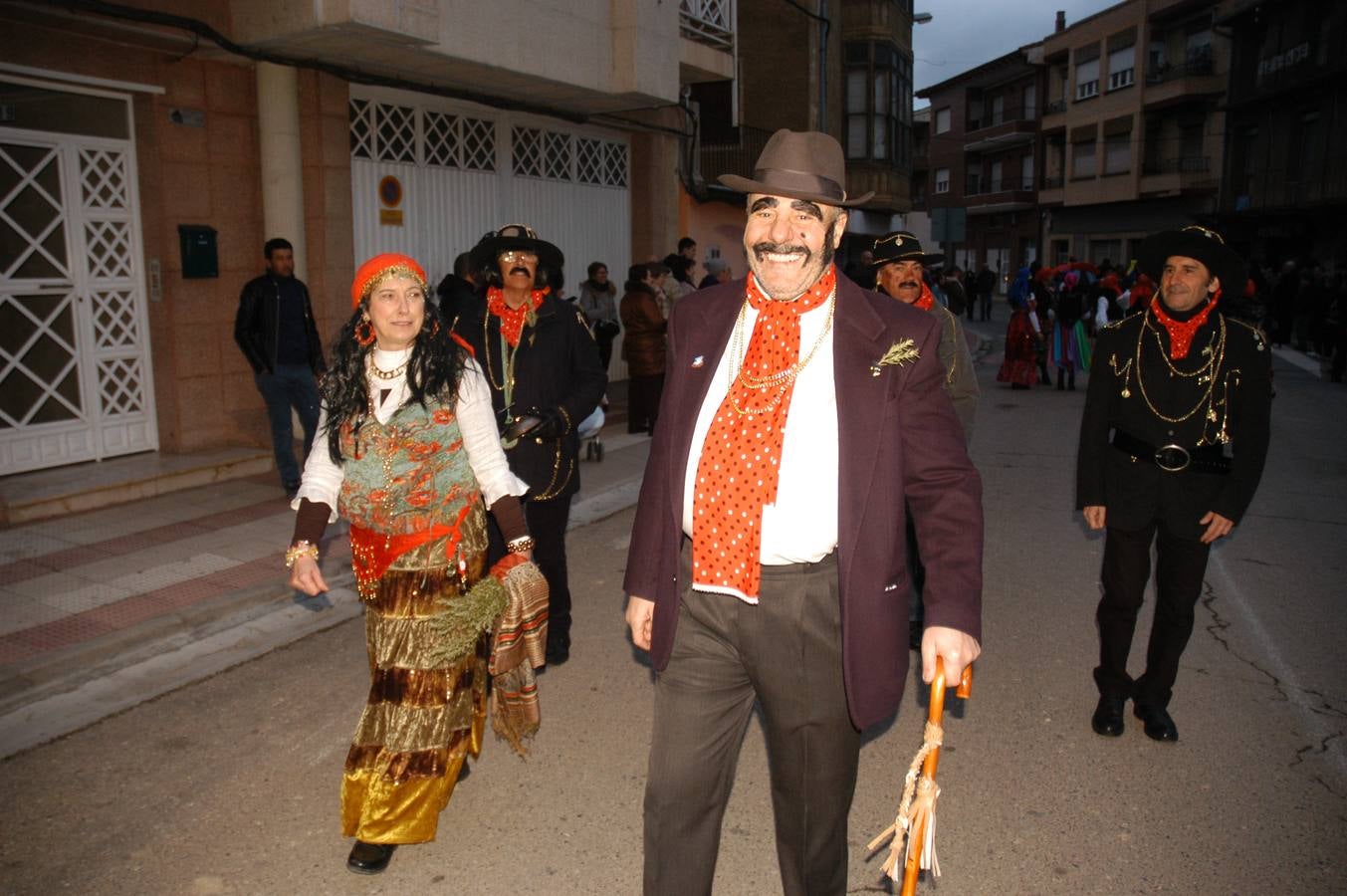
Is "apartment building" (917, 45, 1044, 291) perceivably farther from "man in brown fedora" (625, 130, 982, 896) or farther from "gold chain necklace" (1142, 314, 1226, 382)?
"man in brown fedora" (625, 130, 982, 896)

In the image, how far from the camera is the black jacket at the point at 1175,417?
4.18 metres

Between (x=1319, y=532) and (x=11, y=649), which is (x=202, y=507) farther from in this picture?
(x=1319, y=532)

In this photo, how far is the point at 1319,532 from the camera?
806 centimetres

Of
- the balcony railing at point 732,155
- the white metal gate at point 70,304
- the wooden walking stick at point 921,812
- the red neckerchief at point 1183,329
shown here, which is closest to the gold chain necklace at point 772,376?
the wooden walking stick at point 921,812

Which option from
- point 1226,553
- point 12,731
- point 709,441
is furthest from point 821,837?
point 1226,553

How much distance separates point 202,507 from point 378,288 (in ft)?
18.3

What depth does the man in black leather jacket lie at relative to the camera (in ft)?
26.9

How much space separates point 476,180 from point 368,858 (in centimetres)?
1055

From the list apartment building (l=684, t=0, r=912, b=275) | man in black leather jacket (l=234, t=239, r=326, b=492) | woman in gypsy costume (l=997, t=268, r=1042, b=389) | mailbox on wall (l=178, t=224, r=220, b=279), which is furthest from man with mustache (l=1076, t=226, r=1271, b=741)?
apartment building (l=684, t=0, r=912, b=275)

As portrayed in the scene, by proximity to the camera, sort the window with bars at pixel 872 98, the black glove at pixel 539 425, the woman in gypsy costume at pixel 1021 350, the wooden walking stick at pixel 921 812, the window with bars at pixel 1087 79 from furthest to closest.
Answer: the window with bars at pixel 1087 79 → the window with bars at pixel 872 98 → the woman in gypsy costume at pixel 1021 350 → the black glove at pixel 539 425 → the wooden walking stick at pixel 921 812

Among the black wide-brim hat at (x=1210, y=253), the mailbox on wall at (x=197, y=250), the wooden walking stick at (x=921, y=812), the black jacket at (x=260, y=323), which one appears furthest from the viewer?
the mailbox on wall at (x=197, y=250)

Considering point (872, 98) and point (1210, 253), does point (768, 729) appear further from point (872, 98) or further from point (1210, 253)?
point (872, 98)

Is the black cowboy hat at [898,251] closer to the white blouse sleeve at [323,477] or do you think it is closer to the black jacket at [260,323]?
the white blouse sleeve at [323,477]

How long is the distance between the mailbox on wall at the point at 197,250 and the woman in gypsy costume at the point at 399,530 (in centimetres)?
656
